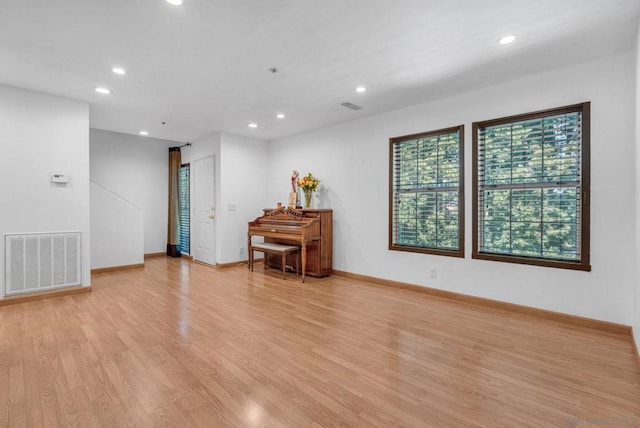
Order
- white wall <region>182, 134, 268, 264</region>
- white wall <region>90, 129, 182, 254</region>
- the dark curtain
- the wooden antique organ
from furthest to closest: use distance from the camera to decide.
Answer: the dark curtain, white wall <region>90, 129, 182, 254</region>, white wall <region>182, 134, 268, 264</region>, the wooden antique organ

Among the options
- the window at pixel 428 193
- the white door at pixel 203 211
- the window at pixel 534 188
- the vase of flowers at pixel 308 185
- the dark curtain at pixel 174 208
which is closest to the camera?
the window at pixel 534 188

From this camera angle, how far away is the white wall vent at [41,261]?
3.71 metres

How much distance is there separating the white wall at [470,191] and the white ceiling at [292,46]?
23cm

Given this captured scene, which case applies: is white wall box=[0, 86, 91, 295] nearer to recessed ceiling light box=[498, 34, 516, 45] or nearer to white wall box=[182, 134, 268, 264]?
white wall box=[182, 134, 268, 264]

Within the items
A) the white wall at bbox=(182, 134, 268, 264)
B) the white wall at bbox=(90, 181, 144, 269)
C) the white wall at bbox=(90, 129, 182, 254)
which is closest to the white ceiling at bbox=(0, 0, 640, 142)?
the white wall at bbox=(182, 134, 268, 264)

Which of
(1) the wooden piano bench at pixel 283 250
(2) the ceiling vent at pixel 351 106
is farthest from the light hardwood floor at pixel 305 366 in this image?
(2) the ceiling vent at pixel 351 106

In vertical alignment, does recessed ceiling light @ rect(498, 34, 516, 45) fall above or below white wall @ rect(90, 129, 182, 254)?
above

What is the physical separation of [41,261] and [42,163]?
1244mm

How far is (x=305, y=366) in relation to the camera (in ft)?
7.36

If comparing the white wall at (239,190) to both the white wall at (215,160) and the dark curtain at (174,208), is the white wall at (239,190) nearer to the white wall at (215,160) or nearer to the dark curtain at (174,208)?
the white wall at (215,160)

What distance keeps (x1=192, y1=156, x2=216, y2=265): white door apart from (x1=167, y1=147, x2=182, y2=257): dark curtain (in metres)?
0.80

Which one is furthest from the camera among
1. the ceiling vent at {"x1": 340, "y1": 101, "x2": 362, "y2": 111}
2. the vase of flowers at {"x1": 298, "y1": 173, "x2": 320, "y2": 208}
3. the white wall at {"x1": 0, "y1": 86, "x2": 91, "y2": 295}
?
the vase of flowers at {"x1": 298, "y1": 173, "x2": 320, "y2": 208}

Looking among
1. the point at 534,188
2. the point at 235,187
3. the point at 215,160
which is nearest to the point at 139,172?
the point at 215,160

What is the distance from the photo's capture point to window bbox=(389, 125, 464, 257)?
395cm
